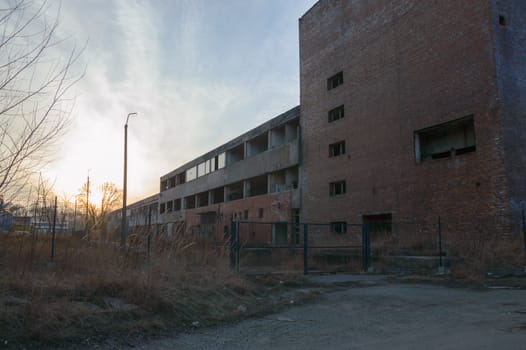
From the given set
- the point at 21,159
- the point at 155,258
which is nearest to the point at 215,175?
the point at 155,258

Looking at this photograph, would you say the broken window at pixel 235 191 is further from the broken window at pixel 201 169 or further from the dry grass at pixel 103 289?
the dry grass at pixel 103 289

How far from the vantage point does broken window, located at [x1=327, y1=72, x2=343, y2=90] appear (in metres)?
27.4

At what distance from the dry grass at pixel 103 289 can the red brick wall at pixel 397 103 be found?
13.0m

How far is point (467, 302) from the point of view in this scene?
29.3 feet

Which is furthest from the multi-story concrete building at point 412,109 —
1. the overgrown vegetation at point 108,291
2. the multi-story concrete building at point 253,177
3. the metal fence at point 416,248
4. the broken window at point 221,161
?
the broken window at point 221,161

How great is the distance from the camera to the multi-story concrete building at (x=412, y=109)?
58.1 ft

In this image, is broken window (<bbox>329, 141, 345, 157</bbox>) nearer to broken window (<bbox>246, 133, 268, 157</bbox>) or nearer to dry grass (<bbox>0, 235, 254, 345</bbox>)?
broken window (<bbox>246, 133, 268, 157</bbox>)

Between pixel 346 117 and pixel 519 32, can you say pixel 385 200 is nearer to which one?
pixel 346 117

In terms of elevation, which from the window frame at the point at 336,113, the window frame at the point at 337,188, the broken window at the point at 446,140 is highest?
the window frame at the point at 336,113

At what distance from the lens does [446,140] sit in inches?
813

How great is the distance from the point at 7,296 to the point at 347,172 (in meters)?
21.3

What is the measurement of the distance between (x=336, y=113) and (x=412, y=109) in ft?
22.3

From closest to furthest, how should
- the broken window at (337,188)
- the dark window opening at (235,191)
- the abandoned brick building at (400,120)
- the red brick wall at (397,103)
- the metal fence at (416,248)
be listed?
1. the metal fence at (416,248)
2. the abandoned brick building at (400,120)
3. the red brick wall at (397,103)
4. the broken window at (337,188)
5. the dark window opening at (235,191)

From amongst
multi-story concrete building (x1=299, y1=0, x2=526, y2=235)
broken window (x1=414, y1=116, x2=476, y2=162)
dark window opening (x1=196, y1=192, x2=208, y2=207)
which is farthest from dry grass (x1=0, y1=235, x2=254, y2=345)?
dark window opening (x1=196, y1=192, x2=208, y2=207)
